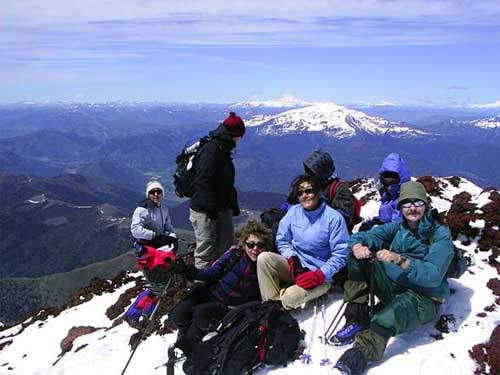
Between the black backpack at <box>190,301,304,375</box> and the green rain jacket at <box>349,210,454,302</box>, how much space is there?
200 cm

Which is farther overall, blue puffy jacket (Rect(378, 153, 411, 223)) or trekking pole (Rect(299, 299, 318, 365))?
blue puffy jacket (Rect(378, 153, 411, 223))

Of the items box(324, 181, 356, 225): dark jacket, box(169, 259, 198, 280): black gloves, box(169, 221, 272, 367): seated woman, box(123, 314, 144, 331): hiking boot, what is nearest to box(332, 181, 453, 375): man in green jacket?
box(324, 181, 356, 225): dark jacket

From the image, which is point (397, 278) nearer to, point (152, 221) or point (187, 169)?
point (187, 169)

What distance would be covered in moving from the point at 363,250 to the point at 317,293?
2182mm

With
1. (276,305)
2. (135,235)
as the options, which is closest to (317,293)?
(276,305)

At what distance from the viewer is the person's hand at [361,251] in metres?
8.13

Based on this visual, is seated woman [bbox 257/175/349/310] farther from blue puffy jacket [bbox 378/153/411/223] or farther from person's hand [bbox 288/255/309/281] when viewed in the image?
blue puffy jacket [bbox 378/153/411/223]

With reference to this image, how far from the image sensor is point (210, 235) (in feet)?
39.2

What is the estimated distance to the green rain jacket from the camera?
26.5 feet

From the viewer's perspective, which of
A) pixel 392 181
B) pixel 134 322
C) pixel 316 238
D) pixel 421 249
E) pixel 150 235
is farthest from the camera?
pixel 134 322

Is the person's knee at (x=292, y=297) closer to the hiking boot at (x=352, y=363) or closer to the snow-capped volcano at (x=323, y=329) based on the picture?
the snow-capped volcano at (x=323, y=329)

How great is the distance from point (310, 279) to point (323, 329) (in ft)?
3.46

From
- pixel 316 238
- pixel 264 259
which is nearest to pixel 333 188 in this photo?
pixel 316 238

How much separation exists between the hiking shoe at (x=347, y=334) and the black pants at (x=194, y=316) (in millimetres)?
2366
